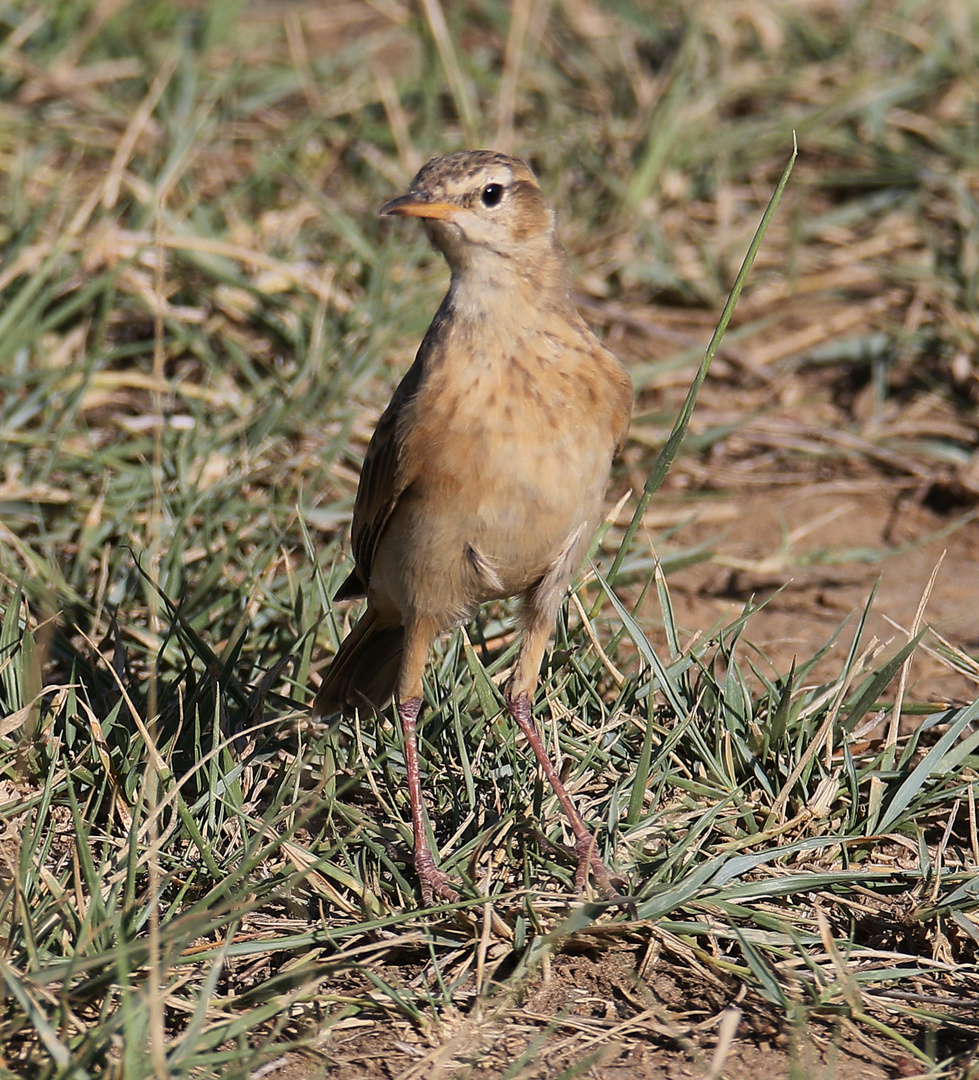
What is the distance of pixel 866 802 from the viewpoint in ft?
13.7

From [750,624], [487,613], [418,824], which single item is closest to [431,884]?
[418,824]

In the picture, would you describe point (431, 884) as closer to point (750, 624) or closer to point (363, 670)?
point (363, 670)

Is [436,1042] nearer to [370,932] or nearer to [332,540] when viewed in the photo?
[370,932]

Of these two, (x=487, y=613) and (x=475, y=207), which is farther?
(x=487, y=613)

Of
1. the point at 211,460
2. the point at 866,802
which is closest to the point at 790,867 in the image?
the point at 866,802

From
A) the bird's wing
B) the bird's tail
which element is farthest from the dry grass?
the bird's wing

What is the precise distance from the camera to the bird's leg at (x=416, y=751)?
3.89m

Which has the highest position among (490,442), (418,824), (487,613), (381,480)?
(490,442)

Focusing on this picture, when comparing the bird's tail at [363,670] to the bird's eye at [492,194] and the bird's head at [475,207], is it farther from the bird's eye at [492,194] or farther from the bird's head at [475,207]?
the bird's eye at [492,194]

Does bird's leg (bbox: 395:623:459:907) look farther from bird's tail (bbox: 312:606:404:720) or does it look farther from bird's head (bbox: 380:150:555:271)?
bird's head (bbox: 380:150:555:271)

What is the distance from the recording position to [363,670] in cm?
458

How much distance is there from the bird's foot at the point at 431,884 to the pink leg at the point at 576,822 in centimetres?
35

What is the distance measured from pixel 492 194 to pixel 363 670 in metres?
1.55

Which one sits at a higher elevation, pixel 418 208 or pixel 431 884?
pixel 418 208
